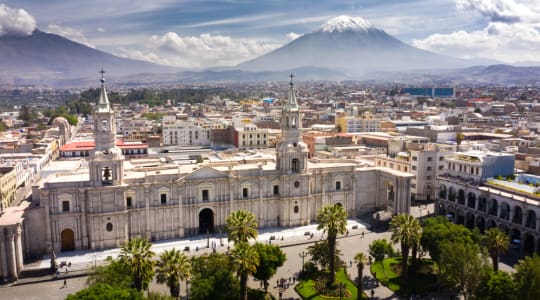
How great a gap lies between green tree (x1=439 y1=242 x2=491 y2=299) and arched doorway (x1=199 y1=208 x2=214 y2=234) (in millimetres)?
29268

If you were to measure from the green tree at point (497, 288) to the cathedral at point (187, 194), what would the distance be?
2542 centimetres

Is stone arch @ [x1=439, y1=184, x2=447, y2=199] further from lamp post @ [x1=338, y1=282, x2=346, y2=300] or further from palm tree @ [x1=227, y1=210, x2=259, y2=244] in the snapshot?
palm tree @ [x1=227, y1=210, x2=259, y2=244]

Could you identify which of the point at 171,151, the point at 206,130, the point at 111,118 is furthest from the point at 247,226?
the point at 206,130

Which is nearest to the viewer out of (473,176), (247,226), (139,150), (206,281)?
(206,281)

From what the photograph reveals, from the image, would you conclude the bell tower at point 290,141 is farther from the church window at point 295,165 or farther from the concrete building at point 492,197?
the concrete building at point 492,197

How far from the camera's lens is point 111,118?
5175cm

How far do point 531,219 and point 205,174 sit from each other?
38235mm

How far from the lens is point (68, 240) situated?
51688 mm

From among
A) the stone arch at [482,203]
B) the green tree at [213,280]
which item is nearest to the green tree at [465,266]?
the green tree at [213,280]

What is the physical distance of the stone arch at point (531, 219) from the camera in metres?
50.4

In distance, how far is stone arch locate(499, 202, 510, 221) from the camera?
177ft

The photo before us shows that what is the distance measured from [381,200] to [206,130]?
65.9 metres

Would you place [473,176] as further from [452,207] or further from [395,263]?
[395,263]

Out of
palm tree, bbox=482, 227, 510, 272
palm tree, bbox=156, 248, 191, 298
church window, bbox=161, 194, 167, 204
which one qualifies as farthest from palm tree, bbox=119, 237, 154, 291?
palm tree, bbox=482, 227, 510, 272
